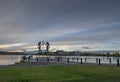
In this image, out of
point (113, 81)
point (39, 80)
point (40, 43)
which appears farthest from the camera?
point (40, 43)

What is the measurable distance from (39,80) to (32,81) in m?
0.83

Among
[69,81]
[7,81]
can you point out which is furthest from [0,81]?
[69,81]

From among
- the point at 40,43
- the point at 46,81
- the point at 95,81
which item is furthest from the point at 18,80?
the point at 40,43

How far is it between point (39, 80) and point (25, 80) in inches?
47.0

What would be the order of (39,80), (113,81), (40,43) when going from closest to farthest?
(113,81)
(39,80)
(40,43)

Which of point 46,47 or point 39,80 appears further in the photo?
point 46,47

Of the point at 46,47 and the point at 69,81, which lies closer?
the point at 69,81

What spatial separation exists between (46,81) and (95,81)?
13.2 feet

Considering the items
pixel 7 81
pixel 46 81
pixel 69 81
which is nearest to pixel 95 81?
pixel 69 81

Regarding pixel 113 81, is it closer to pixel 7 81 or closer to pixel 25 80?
pixel 25 80

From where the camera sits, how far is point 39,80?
74.2ft

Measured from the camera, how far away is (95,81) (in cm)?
2133

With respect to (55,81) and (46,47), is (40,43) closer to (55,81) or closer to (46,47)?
(46,47)

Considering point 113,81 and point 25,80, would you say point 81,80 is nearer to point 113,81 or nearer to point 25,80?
point 113,81
